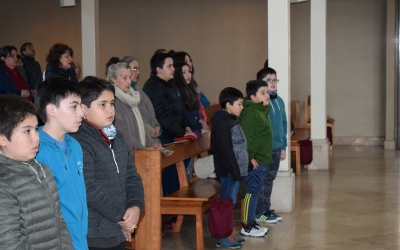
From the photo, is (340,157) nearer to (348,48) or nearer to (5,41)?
(348,48)

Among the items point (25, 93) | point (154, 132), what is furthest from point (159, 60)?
point (25, 93)

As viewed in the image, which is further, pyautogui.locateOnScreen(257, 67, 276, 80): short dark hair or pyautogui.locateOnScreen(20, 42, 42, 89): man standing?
pyautogui.locateOnScreen(20, 42, 42, 89): man standing

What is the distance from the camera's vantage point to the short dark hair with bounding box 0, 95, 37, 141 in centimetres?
252

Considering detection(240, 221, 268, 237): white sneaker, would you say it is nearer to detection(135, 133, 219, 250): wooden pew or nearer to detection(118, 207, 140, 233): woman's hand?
detection(135, 133, 219, 250): wooden pew

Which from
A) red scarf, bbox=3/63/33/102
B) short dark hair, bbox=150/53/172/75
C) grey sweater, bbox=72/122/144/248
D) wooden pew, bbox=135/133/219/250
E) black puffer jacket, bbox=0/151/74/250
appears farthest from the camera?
red scarf, bbox=3/63/33/102

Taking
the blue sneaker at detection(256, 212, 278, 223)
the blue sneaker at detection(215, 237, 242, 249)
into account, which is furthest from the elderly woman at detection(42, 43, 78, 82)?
the blue sneaker at detection(256, 212, 278, 223)

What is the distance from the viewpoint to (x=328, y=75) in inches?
555

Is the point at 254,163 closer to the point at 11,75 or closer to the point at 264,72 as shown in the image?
the point at 264,72

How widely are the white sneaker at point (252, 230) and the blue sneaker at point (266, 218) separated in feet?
1.50

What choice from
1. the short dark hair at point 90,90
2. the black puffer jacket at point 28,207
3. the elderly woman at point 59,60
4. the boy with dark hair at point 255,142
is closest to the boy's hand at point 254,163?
the boy with dark hair at point 255,142

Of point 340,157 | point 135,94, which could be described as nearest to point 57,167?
point 135,94

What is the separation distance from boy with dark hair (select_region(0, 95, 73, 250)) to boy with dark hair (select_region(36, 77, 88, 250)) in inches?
10.9

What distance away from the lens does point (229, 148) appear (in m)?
5.51

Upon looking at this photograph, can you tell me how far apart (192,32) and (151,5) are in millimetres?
1108
